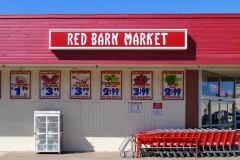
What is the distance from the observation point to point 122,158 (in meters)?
16.9

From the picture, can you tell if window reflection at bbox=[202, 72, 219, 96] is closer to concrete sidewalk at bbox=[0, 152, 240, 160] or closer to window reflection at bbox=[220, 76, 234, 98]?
window reflection at bbox=[220, 76, 234, 98]

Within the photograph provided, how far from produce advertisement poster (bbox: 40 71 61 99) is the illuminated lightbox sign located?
164cm

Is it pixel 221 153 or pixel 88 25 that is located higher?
pixel 88 25

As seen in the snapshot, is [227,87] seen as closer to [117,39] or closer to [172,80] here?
[172,80]

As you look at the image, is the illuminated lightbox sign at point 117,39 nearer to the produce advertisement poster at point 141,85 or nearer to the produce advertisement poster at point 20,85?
the produce advertisement poster at point 141,85

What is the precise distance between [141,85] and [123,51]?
5.88ft

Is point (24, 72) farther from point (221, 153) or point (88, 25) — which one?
point (221, 153)

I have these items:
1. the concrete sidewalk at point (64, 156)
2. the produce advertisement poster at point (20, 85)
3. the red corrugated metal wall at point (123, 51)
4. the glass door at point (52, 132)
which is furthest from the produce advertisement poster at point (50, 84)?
the concrete sidewalk at point (64, 156)

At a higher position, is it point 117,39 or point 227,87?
point 117,39

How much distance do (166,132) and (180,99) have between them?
1.75 metres

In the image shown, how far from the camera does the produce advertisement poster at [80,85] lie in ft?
60.7

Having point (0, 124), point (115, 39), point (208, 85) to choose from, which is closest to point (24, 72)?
point (0, 124)

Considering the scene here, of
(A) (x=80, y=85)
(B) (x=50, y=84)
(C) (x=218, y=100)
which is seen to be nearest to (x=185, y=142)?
(A) (x=80, y=85)

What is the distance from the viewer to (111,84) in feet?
60.7
